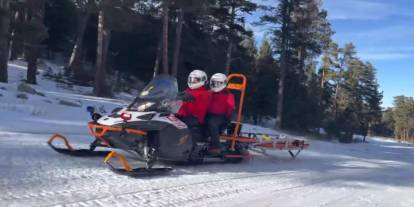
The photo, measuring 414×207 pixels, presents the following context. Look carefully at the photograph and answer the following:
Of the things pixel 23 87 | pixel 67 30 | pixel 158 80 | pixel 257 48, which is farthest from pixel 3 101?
pixel 257 48

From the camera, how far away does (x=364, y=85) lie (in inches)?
2510

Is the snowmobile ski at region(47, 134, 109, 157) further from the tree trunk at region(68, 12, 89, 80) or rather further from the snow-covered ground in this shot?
the tree trunk at region(68, 12, 89, 80)

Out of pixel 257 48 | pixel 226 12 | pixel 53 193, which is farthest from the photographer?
pixel 257 48

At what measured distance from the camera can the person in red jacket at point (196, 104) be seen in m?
8.60

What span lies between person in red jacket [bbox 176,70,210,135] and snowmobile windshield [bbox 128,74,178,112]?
0.64 m

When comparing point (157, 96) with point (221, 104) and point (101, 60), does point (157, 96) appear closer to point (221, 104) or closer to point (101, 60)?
point (221, 104)

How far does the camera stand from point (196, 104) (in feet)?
28.7

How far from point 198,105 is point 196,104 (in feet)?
0.17

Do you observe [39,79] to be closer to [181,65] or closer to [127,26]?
[127,26]

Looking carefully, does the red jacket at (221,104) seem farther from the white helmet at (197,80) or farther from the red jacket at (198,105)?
the white helmet at (197,80)

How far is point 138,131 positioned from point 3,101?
971 cm

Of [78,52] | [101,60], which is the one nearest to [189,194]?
[101,60]

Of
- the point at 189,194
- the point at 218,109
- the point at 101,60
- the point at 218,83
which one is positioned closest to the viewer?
the point at 189,194

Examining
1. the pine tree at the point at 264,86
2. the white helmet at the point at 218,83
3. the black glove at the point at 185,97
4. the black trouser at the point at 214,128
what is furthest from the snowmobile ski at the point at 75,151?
the pine tree at the point at 264,86
